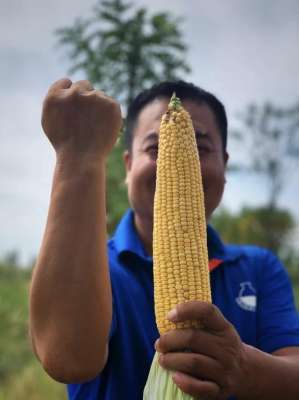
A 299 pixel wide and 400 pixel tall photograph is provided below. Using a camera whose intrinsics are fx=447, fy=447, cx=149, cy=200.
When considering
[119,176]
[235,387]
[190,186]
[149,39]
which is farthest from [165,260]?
[149,39]

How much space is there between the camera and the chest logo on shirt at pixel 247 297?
1751 millimetres

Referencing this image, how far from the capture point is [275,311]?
1773 mm

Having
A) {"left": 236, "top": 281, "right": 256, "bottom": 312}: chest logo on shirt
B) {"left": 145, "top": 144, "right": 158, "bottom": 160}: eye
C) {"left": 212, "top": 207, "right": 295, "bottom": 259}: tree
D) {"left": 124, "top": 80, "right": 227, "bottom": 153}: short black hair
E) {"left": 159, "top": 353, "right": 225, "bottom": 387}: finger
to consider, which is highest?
{"left": 212, "top": 207, "right": 295, "bottom": 259}: tree

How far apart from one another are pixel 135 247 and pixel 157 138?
44 cm

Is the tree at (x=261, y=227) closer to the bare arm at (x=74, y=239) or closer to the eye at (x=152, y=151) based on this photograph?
the eye at (x=152, y=151)

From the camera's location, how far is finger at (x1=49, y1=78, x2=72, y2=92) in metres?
1.11

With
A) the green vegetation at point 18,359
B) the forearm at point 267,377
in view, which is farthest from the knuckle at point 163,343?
the green vegetation at point 18,359

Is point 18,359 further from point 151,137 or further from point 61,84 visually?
point 61,84

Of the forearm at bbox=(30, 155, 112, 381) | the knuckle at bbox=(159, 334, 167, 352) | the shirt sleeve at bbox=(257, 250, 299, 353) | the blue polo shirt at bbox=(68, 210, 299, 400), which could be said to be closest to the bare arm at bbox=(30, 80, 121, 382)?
the forearm at bbox=(30, 155, 112, 381)

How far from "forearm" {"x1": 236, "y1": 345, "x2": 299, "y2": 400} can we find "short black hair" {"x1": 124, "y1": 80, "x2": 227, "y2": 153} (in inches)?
36.5

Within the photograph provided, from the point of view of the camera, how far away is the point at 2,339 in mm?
8125

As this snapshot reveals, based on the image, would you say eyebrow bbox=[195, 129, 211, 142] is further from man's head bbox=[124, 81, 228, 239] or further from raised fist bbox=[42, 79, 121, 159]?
raised fist bbox=[42, 79, 121, 159]

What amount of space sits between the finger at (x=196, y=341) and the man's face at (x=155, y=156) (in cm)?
66

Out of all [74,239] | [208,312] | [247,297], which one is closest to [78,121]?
[74,239]
